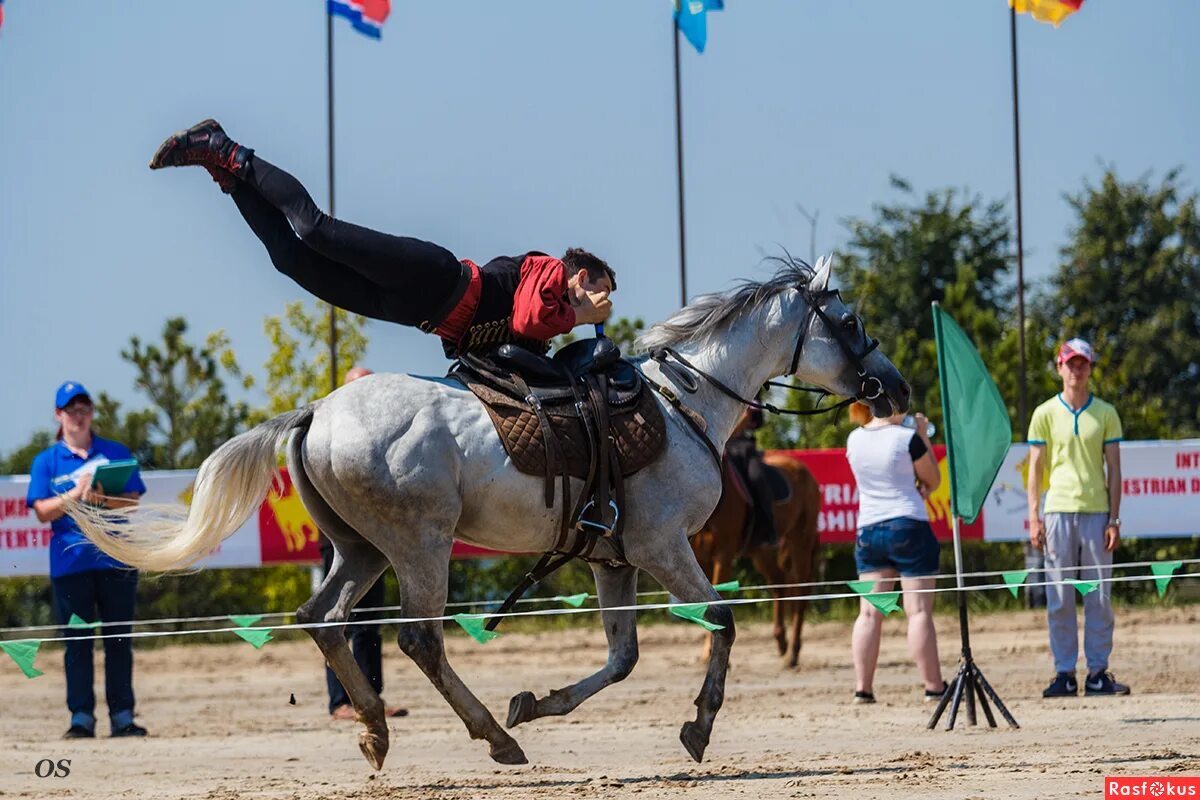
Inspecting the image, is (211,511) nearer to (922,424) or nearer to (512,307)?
(512,307)

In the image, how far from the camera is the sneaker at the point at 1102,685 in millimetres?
10156

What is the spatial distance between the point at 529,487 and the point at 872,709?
383 centimetres

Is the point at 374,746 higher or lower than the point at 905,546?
lower

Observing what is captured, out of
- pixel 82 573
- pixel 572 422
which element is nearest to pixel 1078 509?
pixel 572 422

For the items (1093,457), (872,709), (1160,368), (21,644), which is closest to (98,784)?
(21,644)

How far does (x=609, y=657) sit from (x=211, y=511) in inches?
76.9

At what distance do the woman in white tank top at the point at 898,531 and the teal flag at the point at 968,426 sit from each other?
0.70 metres

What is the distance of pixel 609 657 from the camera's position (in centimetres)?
766

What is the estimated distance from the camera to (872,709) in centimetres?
998

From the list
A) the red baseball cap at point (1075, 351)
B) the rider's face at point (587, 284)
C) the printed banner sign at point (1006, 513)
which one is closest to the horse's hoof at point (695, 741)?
the rider's face at point (587, 284)

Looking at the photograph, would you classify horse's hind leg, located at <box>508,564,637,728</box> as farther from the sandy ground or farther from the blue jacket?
the blue jacket

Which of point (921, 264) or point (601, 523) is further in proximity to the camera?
point (921, 264)

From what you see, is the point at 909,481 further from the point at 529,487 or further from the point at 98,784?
the point at 98,784

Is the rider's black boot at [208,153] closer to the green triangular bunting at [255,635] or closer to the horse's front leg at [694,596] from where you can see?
the green triangular bunting at [255,635]
